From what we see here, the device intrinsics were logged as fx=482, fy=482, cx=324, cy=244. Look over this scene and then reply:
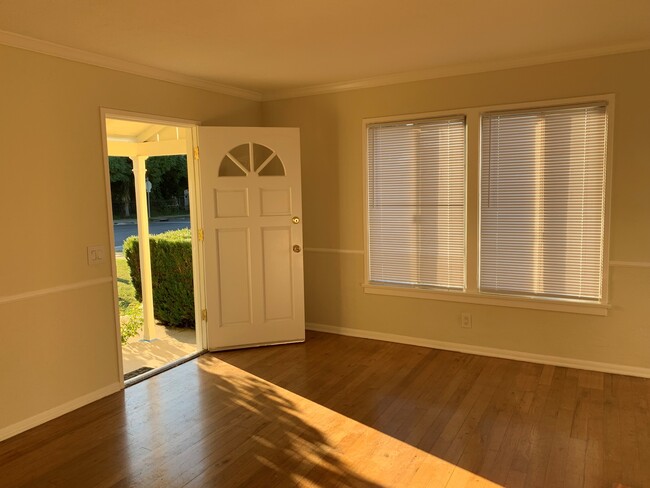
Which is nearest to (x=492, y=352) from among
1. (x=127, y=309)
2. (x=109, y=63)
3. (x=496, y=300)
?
(x=496, y=300)

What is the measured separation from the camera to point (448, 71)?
406 cm

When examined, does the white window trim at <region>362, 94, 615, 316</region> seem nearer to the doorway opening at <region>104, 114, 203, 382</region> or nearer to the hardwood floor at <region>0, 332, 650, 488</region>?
the hardwood floor at <region>0, 332, 650, 488</region>

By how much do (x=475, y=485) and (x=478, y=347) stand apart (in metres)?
1.96

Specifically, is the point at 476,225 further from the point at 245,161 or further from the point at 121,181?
the point at 121,181

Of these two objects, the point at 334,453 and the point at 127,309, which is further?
the point at 127,309

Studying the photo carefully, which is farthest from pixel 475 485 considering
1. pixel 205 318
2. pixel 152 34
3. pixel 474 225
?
pixel 152 34

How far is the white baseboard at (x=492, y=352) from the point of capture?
369 centimetres

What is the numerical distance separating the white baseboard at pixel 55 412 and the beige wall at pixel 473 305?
2.13m

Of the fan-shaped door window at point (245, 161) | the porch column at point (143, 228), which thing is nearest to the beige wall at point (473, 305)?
the fan-shaped door window at point (245, 161)

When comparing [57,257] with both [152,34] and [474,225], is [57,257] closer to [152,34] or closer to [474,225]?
[152,34]

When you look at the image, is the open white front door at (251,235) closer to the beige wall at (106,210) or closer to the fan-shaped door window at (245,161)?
the fan-shaped door window at (245,161)

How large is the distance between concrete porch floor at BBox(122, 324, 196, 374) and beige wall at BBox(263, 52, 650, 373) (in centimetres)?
157

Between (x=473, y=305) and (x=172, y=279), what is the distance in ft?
12.5

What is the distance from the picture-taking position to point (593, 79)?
3.58 meters
